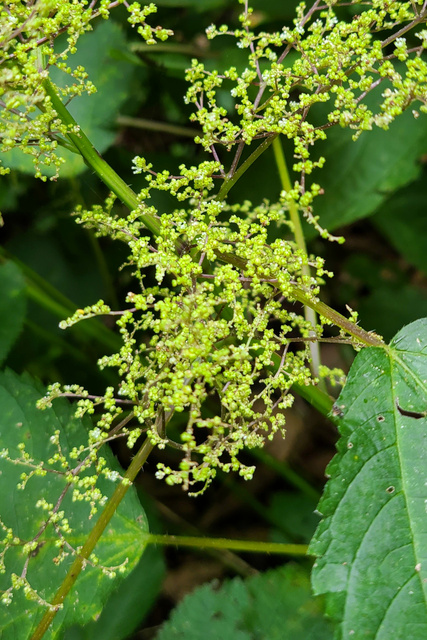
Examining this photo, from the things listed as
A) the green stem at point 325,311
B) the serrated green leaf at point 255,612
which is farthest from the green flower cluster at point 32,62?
the serrated green leaf at point 255,612

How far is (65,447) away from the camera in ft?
6.61

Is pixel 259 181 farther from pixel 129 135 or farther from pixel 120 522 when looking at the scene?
pixel 120 522

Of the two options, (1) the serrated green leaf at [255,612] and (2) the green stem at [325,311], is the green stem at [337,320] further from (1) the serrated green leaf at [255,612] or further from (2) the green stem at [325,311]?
(1) the serrated green leaf at [255,612]

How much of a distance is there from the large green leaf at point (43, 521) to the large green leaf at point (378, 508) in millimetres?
721

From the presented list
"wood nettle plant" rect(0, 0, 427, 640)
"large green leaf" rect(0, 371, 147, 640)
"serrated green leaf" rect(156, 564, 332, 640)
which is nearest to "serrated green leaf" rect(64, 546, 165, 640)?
"serrated green leaf" rect(156, 564, 332, 640)

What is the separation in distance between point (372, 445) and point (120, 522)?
3.01 feet

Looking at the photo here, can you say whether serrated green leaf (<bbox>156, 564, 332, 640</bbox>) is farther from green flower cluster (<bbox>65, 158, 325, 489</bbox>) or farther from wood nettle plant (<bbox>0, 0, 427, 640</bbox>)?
green flower cluster (<bbox>65, 158, 325, 489</bbox>)

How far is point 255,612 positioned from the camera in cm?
234

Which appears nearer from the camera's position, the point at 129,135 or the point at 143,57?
the point at 143,57

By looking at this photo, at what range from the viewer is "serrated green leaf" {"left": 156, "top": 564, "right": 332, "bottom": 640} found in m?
2.29

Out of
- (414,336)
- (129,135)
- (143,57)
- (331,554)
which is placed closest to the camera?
(331,554)

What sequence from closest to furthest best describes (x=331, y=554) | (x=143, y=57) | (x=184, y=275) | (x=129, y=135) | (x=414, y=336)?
(x=184, y=275) → (x=331, y=554) → (x=414, y=336) → (x=143, y=57) → (x=129, y=135)

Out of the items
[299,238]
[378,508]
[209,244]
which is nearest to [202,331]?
[209,244]

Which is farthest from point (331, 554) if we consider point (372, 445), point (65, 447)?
point (65, 447)
